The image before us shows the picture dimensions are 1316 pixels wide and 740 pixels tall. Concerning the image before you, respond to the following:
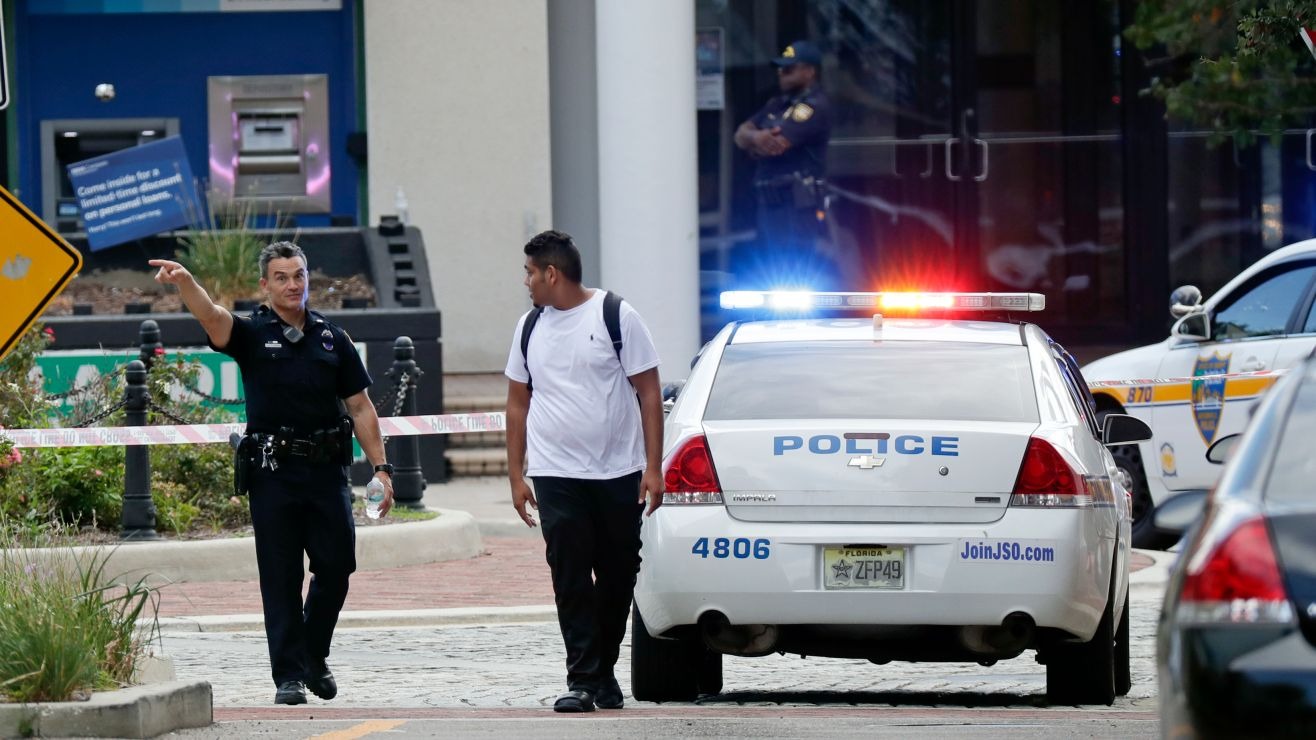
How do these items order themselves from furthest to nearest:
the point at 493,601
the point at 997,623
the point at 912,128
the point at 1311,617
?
the point at 912,128
the point at 493,601
the point at 997,623
the point at 1311,617

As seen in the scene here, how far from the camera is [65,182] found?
69.4 feet

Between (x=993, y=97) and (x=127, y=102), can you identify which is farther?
(x=993, y=97)

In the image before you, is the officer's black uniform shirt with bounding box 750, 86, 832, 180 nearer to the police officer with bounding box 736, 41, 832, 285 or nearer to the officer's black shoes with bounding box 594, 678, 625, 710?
the police officer with bounding box 736, 41, 832, 285

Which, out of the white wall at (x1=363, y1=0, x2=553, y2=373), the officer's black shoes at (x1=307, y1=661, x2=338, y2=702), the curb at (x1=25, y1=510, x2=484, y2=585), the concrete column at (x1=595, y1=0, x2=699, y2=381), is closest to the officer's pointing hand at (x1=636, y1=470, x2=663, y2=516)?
the officer's black shoes at (x1=307, y1=661, x2=338, y2=702)

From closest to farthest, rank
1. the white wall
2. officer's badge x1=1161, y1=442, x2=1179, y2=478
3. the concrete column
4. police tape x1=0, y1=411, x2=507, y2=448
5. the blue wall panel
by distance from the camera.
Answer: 1. police tape x1=0, y1=411, x2=507, y2=448
2. officer's badge x1=1161, y1=442, x2=1179, y2=478
3. the concrete column
4. the white wall
5. the blue wall panel

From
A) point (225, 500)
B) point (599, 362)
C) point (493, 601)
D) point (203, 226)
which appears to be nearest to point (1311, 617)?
point (599, 362)

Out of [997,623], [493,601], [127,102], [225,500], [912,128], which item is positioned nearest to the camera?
[997,623]

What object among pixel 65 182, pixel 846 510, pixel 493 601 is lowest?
pixel 493 601

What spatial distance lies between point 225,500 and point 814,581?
6399mm

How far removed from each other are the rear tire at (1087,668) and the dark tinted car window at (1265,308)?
4.72 metres

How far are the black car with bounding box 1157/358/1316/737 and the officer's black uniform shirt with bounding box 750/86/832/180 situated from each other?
14.2 metres

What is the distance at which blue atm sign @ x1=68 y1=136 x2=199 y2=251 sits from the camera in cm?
1816

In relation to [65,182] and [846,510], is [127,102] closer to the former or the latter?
[65,182]

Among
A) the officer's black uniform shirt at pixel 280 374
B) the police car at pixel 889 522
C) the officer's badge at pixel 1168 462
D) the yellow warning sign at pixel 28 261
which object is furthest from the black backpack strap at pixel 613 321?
the officer's badge at pixel 1168 462
